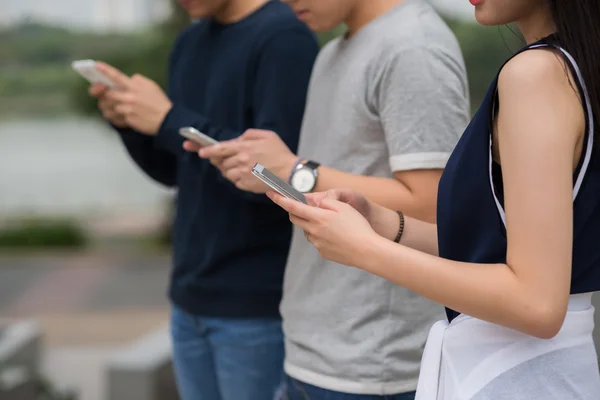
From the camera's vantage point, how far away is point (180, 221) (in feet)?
5.46

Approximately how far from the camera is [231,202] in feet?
5.16

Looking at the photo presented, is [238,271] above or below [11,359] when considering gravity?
above

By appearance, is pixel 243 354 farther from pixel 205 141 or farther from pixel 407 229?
pixel 407 229

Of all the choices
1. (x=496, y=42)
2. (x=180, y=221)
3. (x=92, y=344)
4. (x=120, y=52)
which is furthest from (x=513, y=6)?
(x=120, y=52)

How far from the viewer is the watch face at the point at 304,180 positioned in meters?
1.25

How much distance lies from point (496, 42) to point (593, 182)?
11.6 feet

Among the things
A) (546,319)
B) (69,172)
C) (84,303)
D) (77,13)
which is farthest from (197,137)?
(69,172)

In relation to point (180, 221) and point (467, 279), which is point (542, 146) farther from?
point (180, 221)

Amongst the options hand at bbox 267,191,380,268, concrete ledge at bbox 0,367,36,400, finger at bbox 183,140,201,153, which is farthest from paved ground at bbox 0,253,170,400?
hand at bbox 267,191,380,268

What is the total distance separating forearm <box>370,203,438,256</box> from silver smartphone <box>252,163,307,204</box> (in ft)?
0.54

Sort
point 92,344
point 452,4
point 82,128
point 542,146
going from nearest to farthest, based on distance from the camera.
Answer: point 542,146, point 452,4, point 92,344, point 82,128

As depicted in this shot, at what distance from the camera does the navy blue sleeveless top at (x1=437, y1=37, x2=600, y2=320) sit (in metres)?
0.87

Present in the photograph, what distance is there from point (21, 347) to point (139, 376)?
936 millimetres

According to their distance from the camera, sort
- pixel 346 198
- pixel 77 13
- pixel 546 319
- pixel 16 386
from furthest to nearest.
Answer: pixel 77 13, pixel 16 386, pixel 346 198, pixel 546 319
